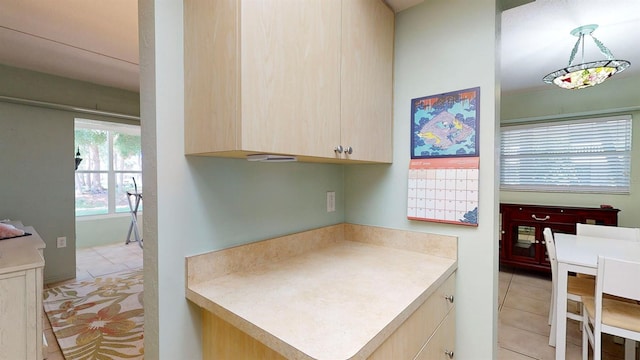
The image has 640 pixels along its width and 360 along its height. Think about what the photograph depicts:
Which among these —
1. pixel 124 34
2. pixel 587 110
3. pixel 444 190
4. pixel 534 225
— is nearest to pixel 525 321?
pixel 534 225

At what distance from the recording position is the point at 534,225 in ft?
11.7

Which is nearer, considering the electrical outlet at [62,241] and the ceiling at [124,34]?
the ceiling at [124,34]

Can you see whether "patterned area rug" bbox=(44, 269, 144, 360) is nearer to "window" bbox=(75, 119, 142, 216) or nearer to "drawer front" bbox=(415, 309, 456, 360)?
"drawer front" bbox=(415, 309, 456, 360)

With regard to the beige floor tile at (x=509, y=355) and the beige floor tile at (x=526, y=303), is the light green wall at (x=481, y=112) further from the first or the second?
the beige floor tile at (x=526, y=303)

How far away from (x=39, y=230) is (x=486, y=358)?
4341mm

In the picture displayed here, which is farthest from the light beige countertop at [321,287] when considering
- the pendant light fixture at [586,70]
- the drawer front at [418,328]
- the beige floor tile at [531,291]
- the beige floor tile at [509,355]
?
the beige floor tile at [531,291]

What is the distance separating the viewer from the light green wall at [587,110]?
3219mm

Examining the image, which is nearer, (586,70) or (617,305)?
(617,305)

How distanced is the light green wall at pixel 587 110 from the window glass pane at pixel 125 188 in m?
6.19

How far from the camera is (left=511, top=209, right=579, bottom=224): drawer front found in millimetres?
3324

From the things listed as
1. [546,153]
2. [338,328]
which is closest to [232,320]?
[338,328]

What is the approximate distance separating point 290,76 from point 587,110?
14.1 feet

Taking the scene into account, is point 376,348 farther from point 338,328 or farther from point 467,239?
point 467,239

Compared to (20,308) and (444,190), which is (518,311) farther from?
(20,308)
